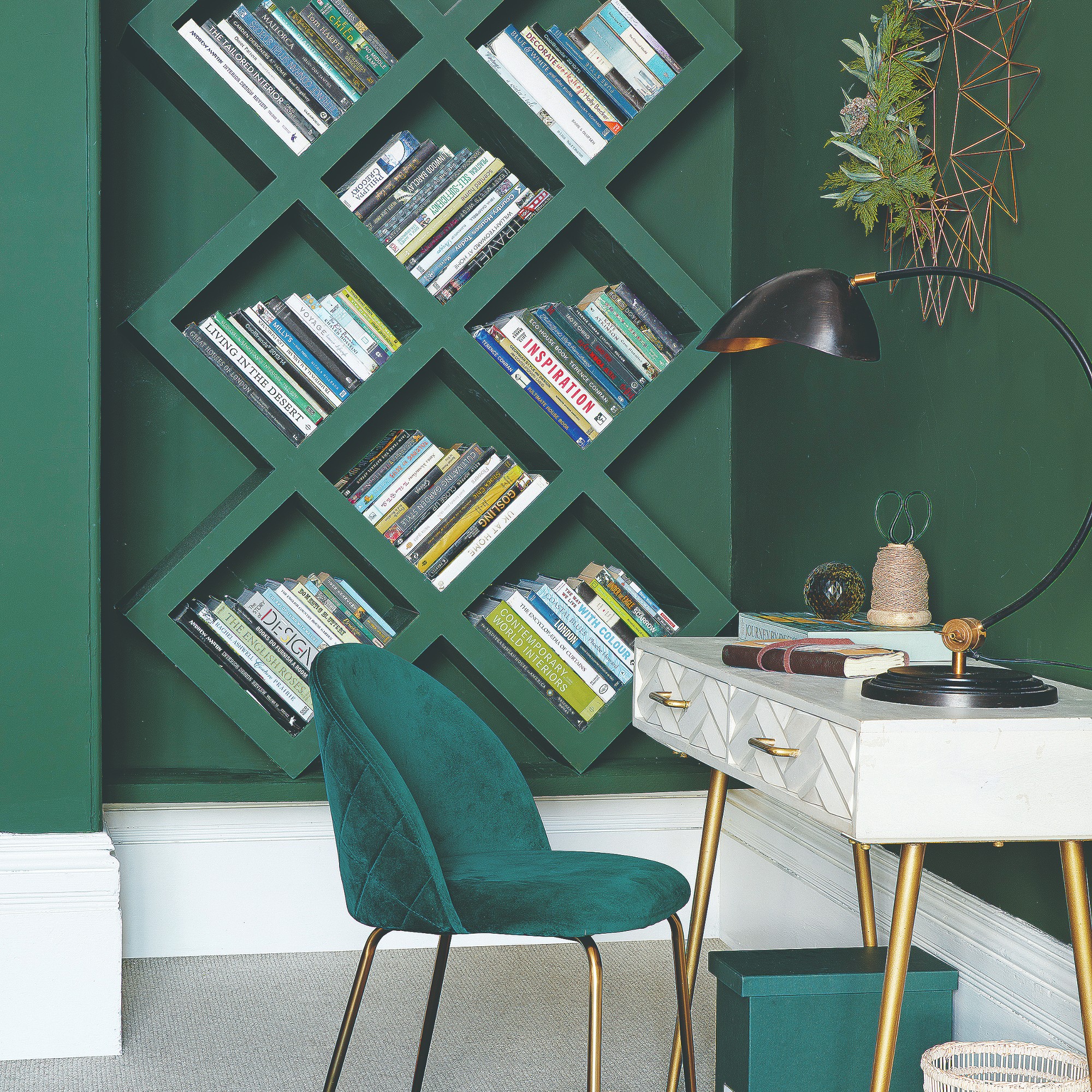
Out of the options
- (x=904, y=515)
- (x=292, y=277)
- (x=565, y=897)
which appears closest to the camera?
(x=565, y=897)

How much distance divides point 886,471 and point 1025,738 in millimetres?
922

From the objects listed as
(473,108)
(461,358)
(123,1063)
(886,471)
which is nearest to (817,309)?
(886,471)

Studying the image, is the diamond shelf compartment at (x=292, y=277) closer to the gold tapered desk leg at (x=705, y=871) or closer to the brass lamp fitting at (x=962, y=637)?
the gold tapered desk leg at (x=705, y=871)

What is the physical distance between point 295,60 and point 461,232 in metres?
0.50

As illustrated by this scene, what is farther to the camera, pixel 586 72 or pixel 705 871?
pixel 586 72

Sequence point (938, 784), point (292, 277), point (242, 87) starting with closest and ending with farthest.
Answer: point (938, 784) < point (242, 87) < point (292, 277)

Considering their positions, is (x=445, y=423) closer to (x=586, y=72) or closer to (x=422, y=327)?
(x=422, y=327)

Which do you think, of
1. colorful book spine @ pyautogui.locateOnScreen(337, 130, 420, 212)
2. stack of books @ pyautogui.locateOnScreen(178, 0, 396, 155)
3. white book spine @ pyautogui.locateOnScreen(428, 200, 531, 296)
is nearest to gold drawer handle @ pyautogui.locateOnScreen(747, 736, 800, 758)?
white book spine @ pyautogui.locateOnScreen(428, 200, 531, 296)

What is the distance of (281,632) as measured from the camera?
2631 millimetres

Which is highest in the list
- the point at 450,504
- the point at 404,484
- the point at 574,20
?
the point at 574,20

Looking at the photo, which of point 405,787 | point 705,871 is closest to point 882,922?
point 705,871

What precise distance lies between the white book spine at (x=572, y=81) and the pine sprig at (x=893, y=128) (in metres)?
0.70

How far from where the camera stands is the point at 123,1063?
6.98 ft

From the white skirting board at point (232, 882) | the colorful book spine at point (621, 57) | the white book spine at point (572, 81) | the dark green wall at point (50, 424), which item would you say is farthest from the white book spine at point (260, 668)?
the colorful book spine at point (621, 57)
